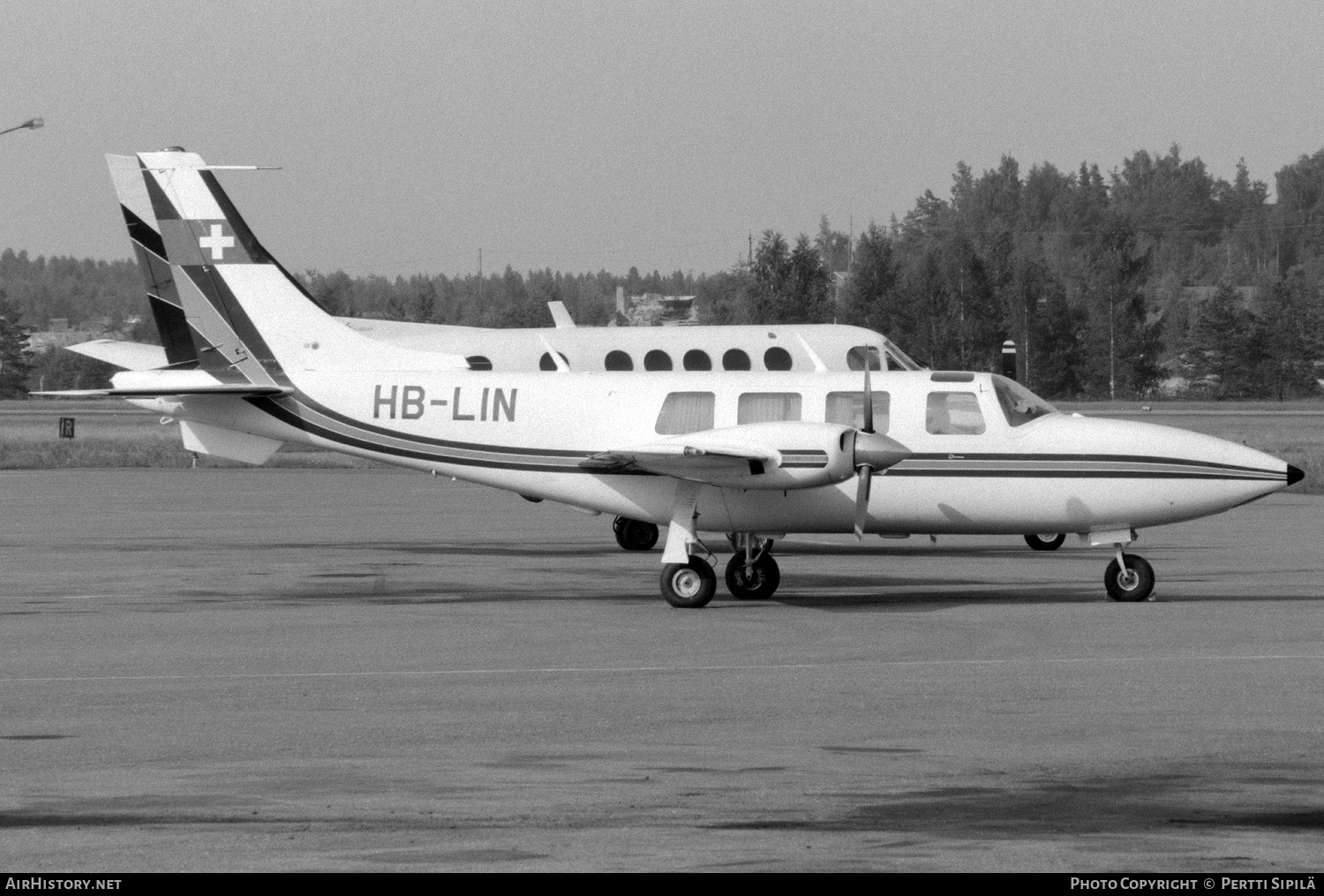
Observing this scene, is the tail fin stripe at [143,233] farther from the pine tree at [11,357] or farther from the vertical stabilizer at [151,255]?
the pine tree at [11,357]

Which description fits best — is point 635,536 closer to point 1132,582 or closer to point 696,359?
point 696,359

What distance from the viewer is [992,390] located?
61.7ft

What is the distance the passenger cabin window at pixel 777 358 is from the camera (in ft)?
95.9

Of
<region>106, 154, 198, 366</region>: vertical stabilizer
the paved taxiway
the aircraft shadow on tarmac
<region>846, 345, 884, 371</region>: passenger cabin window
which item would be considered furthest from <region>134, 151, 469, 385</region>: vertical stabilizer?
the aircraft shadow on tarmac

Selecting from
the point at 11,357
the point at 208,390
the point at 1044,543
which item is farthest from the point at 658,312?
the point at 208,390

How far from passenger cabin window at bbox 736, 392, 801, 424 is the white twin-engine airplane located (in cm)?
2

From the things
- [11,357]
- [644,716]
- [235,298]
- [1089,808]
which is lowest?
[644,716]

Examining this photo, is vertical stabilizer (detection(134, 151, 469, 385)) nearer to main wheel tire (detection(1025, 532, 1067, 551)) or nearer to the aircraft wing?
the aircraft wing

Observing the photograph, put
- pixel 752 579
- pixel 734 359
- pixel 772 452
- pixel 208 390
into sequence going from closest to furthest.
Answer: pixel 772 452 < pixel 752 579 < pixel 208 390 < pixel 734 359

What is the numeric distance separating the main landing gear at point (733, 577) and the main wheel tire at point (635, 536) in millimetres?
4956

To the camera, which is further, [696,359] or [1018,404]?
[696,359]

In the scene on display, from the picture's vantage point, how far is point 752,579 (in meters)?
18.9

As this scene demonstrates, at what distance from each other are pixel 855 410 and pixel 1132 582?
3.39 metres

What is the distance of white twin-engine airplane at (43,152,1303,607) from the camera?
17922 mm
